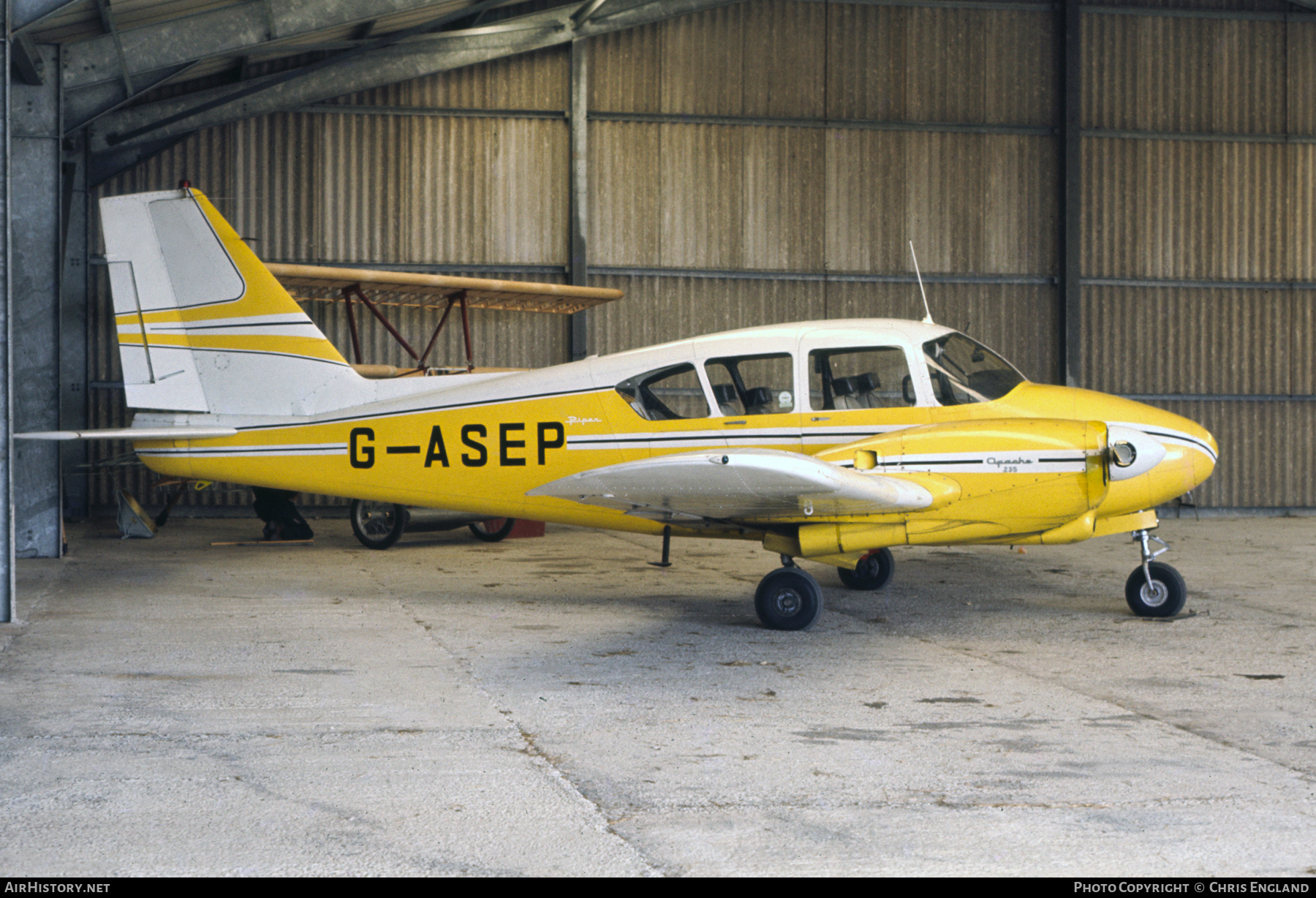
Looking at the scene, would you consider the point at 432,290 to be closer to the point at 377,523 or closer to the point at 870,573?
the point at 377,523

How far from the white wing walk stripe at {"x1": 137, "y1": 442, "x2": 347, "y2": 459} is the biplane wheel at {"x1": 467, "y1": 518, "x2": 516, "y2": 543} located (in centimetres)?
441

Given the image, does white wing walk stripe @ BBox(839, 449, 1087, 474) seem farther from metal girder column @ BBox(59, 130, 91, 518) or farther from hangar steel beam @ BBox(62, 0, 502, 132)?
metal girder column @ BBox(59, 130, 91, 518)

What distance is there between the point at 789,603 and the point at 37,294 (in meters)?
8.20

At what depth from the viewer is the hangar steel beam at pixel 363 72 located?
1469 cm

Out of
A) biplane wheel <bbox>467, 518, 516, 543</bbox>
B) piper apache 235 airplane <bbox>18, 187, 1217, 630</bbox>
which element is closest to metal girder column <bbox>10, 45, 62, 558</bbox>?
piper apache 235 airplane <bbox>18, 187, 1217, 630</bbox>

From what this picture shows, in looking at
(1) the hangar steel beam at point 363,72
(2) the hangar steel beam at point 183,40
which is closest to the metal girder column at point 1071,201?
(1) the hangar steel beam at point 363,72

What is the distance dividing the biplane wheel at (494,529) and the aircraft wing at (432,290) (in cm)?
282

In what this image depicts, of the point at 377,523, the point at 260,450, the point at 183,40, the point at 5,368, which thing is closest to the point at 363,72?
the point at 183,40

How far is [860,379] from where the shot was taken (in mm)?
7785

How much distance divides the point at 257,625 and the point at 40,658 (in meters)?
1.39

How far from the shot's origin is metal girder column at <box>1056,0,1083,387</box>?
17.3 metres

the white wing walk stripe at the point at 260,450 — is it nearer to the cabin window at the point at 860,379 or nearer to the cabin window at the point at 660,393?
the cabin window at the point at 660,393
